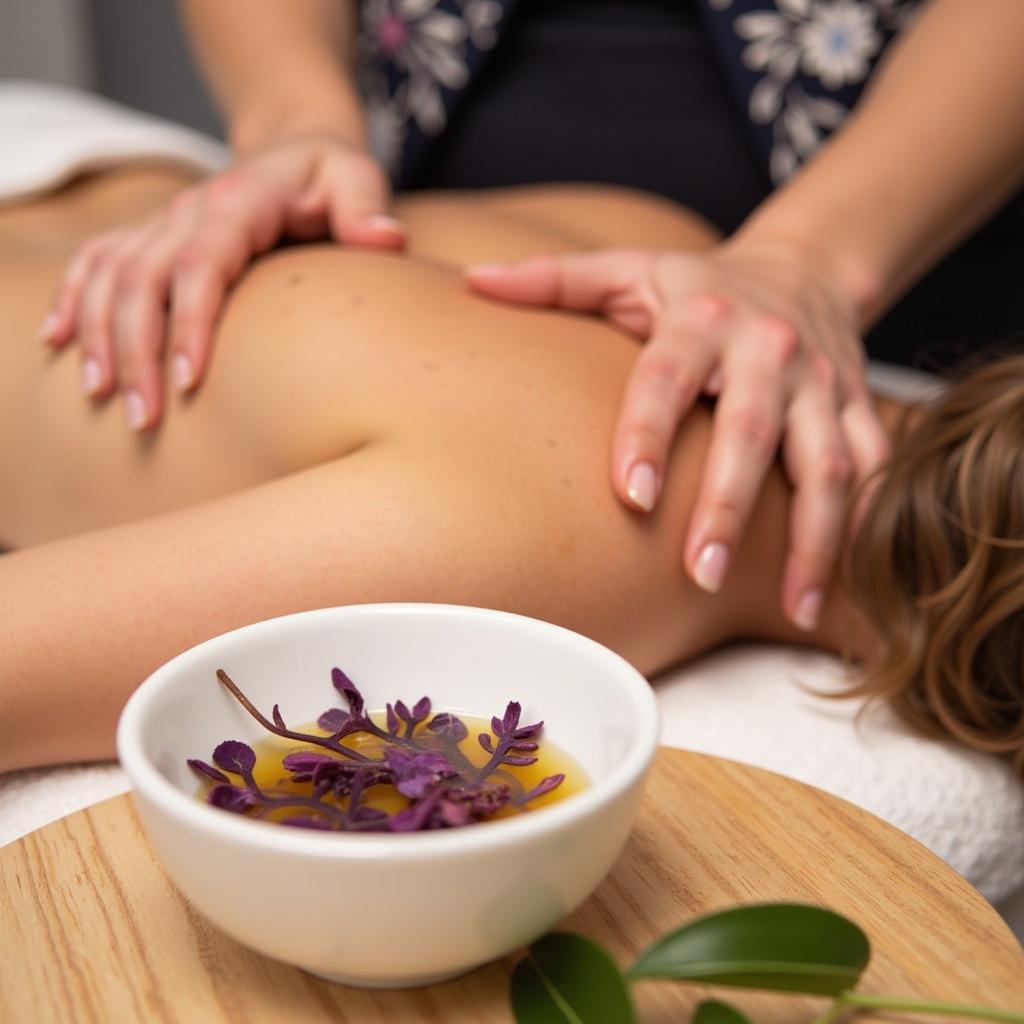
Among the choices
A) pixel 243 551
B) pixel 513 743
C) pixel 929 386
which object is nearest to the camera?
pixel 513 743

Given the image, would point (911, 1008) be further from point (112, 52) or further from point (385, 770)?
point (112, 52)

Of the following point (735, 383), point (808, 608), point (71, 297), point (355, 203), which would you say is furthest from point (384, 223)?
point (808, 608)

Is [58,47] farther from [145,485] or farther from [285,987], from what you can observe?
[285,987]

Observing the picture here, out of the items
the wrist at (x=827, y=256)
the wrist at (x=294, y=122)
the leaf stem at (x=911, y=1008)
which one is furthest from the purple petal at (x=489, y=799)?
the wrist at (x=294, y=122)

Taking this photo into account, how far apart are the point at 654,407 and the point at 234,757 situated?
41 centimetres

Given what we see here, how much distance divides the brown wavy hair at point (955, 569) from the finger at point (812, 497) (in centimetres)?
3

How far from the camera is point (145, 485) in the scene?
926 millimetres

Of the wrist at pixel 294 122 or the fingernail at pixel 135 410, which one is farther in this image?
the wrist at pixel 294 122

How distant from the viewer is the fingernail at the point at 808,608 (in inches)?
32.5

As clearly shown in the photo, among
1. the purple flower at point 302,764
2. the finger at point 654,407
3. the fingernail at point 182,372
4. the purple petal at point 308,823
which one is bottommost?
the fingernail at point 182,372

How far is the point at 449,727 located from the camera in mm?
495

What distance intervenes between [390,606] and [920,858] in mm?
256

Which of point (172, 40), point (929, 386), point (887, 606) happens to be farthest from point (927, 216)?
point (172, 40)

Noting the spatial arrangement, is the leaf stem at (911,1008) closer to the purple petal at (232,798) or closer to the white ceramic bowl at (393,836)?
the white ceramic bowl at (393,836)
